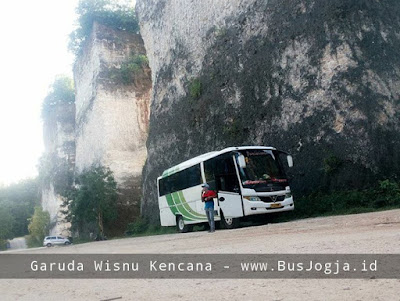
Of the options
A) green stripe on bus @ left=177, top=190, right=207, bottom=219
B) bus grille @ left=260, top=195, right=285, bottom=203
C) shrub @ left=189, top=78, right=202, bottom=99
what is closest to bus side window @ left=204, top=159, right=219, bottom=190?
green stripe on bus @ left=177, top=190, right=207, bottom=219

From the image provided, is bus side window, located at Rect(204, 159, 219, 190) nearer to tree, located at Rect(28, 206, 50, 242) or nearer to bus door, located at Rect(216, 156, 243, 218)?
bus door, located at Rect(216, 156, 243, 218)

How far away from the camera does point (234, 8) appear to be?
2078cm

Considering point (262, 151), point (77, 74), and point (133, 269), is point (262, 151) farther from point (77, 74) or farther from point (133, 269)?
point (77, 74)

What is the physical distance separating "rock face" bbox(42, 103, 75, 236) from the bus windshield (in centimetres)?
3084

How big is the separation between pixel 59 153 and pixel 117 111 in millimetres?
13415

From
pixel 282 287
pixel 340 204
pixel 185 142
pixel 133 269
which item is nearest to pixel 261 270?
pixel 282 287

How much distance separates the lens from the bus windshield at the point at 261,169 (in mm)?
14297

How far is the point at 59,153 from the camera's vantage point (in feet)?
143

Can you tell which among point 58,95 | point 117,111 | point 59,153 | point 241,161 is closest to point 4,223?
point 59,153

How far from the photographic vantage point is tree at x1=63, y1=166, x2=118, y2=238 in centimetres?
2794

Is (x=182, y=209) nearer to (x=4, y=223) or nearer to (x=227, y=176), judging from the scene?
(x=227, y=176)

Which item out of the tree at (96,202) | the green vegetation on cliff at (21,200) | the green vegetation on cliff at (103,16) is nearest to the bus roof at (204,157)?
the tree at (96,202)

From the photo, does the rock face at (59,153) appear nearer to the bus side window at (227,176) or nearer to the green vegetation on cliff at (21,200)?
the green vegetation on cliff at (21,200)

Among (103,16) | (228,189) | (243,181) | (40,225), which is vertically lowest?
(40,225)
